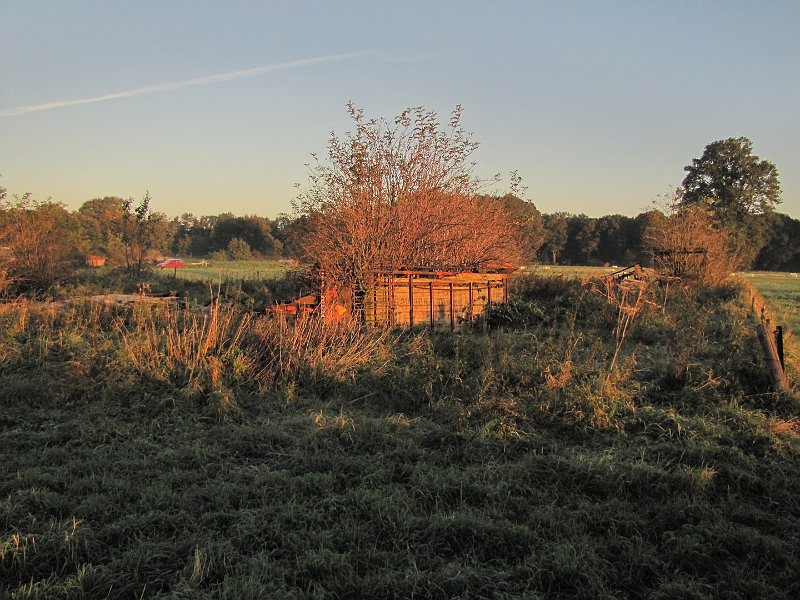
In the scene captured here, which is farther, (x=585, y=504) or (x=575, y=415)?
(x=575, y=415)

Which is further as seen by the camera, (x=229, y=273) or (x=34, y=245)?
(x=229, y=273)

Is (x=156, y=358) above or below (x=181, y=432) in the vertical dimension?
above

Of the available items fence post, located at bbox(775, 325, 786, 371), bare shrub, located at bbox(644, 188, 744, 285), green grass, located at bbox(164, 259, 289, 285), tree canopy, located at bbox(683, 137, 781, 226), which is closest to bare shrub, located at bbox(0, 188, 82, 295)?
green grass, located at bbox(164, 259, 289, 285)

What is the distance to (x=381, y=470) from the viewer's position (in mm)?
4684

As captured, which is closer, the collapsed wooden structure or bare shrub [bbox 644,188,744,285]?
the collapsed wooden structure

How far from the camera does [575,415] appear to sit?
600cm

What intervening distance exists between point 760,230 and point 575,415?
5544 centimetres

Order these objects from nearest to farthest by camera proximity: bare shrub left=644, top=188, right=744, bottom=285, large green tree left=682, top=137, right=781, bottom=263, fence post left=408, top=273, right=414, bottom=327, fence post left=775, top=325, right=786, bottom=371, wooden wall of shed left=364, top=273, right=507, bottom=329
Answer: fence post left=775, top=325, right=786, bottom=371, wooden wall of shed left=364, top=273, right=507, bottom=329, fence post left=408, top=273, right=414, bottom=327, bare shrub left=644, top=188, right=744, bottom=285, large green tree left=682, top=137, right=781, bottom=263

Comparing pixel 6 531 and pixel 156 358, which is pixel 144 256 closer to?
pixel 156 358

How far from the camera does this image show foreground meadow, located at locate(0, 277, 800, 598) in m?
3.24

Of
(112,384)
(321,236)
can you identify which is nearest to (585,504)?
(112,384)

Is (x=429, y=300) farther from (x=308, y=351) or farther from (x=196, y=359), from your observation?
(x=196, y=359)

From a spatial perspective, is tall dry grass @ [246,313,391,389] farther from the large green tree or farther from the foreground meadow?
the large green tree

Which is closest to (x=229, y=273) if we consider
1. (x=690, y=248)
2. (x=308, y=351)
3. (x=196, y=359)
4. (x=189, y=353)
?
(x=189, y=353)
